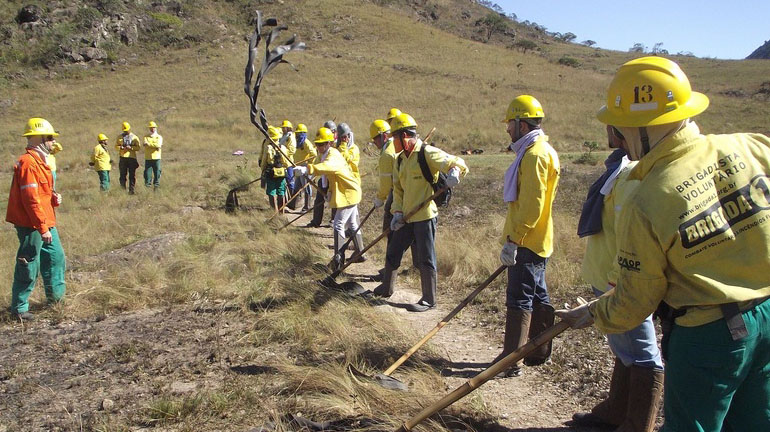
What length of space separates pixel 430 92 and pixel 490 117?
25.4 ft

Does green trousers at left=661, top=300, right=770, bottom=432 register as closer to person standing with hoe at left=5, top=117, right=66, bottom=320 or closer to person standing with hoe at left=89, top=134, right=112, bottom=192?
person standing with hoe at left=5, top=117, right=66, bottom=320

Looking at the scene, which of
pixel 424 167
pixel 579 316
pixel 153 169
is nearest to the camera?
pixel 579 316

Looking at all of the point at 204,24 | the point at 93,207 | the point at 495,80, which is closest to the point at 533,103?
the point at 93,207

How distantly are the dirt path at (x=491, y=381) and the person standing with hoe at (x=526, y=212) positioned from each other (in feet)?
0.78

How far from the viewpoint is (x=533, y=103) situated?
3.83 m

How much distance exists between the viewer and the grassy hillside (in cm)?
404

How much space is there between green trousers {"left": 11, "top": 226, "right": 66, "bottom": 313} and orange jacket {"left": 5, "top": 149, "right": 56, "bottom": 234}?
131 millimetres

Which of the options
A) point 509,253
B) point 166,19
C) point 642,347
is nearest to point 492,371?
point 642,347

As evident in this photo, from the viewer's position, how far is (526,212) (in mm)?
3812

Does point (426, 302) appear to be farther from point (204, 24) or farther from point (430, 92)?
point (204, 24)

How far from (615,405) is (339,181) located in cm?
454

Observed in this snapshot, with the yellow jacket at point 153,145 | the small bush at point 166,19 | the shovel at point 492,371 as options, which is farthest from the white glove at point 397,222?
the small bush at point 166,19

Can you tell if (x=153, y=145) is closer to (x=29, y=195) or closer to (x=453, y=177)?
(x=29, y=195)

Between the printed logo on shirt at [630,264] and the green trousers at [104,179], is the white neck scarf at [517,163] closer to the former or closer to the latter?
the printed logo on shirt at [630,264]
